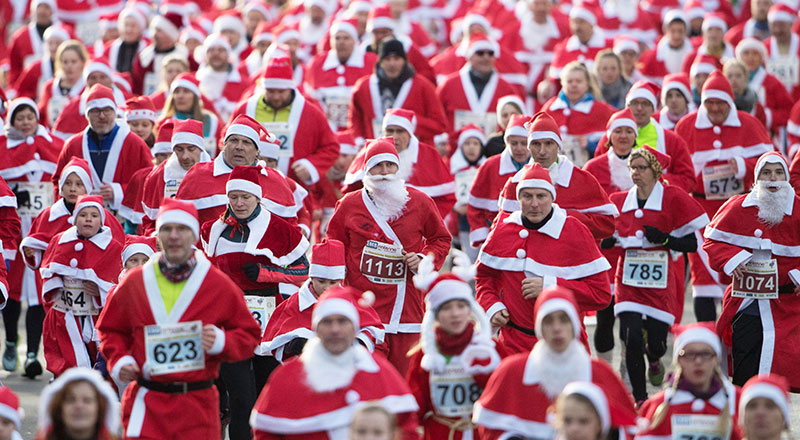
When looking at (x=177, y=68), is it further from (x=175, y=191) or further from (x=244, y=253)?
(x=244, y=253)

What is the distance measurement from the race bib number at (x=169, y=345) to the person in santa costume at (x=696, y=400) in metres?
2.49

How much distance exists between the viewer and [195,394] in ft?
29.3

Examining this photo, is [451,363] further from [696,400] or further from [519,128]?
[519,128]

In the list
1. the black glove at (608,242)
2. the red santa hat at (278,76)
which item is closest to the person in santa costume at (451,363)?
the black glove at (608,242)

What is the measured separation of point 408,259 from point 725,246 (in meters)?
2.26

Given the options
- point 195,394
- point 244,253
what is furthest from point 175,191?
point 195,394

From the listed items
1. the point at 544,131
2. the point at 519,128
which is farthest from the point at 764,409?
the point at 519,128

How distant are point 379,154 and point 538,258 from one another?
1660 mm

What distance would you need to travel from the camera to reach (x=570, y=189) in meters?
12.2

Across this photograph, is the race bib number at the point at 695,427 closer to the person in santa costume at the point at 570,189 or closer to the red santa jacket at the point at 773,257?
the red santa jacket at the point at 773,257

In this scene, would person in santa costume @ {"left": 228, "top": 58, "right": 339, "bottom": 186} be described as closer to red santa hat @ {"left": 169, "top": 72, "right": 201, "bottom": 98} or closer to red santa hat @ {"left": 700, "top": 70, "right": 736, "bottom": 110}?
red santa hat @ {"left": 169, "top": 72, "right": 201, "bottom": 98}

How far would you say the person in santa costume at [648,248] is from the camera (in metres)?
12.3

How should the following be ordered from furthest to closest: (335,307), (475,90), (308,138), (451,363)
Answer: (475,90) < (308,138) < (451,363) < (335,307)

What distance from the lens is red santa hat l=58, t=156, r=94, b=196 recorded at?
12547mm
